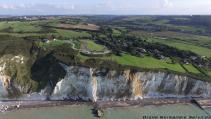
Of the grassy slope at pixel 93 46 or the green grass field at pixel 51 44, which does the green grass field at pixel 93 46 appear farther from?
the green grass field at pixel 51 44

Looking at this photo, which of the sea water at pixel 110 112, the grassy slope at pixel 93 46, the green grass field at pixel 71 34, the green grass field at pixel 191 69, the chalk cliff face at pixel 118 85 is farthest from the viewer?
the green grass field at pixel 71 34

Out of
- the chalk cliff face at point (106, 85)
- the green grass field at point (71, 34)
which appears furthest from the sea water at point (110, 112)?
the green grass field at point (71, 34)

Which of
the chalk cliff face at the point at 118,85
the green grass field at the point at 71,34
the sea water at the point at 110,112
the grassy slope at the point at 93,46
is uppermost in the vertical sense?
the green grass field at the point at 71,34

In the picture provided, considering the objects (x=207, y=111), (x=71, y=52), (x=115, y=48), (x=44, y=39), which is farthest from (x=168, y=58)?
(x=44, y=39)

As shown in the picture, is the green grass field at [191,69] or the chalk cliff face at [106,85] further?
the green grass field at [191,69]

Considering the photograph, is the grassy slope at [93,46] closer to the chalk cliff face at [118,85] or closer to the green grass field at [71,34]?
the green grass field at [71,34]

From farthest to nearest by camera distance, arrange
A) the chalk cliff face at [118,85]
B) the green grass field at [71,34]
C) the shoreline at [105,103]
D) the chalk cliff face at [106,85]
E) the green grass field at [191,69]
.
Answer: the green grass field at [71,34] < the green grass field at [191,69] < the chalk cliff face at [118,85] < the chalk cliff face at [106,85] < the shoreline at [105,103]

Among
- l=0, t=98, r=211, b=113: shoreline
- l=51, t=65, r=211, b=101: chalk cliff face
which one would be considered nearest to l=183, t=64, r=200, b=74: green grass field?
l=51, t=65, r=211, b=101: chalk cliff face

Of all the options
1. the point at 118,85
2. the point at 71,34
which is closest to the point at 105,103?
the point at 118,85

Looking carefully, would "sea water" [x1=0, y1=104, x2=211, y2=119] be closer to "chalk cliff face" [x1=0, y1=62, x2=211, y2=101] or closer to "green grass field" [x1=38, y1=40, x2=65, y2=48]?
"chalk cliff face" [x1=0, y1=62, x2=211, y2=101]

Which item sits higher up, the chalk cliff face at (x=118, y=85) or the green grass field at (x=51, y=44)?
the green grass field at (x=51, y=44)
